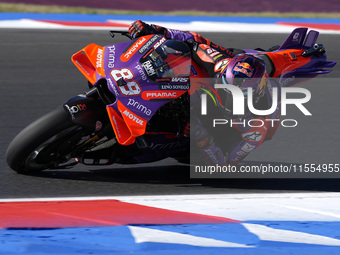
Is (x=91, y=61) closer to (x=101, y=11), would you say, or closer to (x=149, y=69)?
(x=149, y=69)

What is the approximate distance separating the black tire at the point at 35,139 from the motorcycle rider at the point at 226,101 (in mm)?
785

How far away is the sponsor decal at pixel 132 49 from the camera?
16.0ft

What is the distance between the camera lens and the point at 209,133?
5168 mm

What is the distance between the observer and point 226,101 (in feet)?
16.4

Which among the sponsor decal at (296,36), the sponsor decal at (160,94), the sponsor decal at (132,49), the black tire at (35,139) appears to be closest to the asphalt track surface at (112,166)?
the black tire at (35,139)

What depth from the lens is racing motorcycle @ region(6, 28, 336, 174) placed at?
15.6 ft

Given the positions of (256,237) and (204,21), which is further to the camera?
(204,21)

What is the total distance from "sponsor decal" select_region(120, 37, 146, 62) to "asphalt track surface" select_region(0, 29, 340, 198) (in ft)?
2.79

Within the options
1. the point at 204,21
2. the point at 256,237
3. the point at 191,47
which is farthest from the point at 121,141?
the point at 204,21

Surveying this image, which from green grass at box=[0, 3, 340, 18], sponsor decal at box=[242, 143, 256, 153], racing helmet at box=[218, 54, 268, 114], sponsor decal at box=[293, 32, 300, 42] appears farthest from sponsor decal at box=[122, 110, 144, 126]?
green grass at box=[0, 3, 340, 18]

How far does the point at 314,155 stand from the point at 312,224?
202cm

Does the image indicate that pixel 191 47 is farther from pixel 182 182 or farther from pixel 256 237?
pixel 256 237

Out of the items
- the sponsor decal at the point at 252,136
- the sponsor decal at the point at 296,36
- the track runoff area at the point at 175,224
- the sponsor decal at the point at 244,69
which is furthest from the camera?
the sponsor decal at the point at 296,36

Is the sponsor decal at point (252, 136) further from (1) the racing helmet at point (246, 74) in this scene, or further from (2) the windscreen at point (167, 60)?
(2) the windscreen at point (167, 60)
